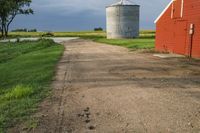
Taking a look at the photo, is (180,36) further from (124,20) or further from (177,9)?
(124,20)

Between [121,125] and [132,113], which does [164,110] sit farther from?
[121,125]

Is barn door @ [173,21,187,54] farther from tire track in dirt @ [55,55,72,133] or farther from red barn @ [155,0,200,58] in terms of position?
tire track in dirt @ [55,55,72,133]

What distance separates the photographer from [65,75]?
1509 cm

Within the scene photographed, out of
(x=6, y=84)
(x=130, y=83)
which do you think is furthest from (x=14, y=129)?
(x=6, y=84)

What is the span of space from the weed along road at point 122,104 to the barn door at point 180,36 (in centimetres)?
1032

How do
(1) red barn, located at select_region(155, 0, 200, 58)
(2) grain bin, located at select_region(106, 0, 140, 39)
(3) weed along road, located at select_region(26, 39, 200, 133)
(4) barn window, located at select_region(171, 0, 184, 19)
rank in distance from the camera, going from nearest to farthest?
(3) weed along road, located at select_region(26, 39, 200, 133), (1) red barn, located at select_region(155, 0, 200, 58), (4) barn window, located at select_region(171, 0, 184, 19), (2) grain bin, located at select_region(106, 0, 140, 39)

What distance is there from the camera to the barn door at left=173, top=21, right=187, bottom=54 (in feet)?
81.7

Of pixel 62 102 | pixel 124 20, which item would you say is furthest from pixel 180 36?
pixel 124 20

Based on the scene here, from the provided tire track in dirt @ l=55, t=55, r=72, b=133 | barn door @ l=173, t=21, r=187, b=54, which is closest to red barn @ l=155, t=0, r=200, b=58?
barn door @ l=173, t=21, r=187, b=54

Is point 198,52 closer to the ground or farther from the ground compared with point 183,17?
closer to the ground

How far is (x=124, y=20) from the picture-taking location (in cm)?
6612

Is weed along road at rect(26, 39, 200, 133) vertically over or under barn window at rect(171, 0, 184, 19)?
under

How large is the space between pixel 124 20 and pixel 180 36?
134 ft

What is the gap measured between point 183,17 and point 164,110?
1771 cm
